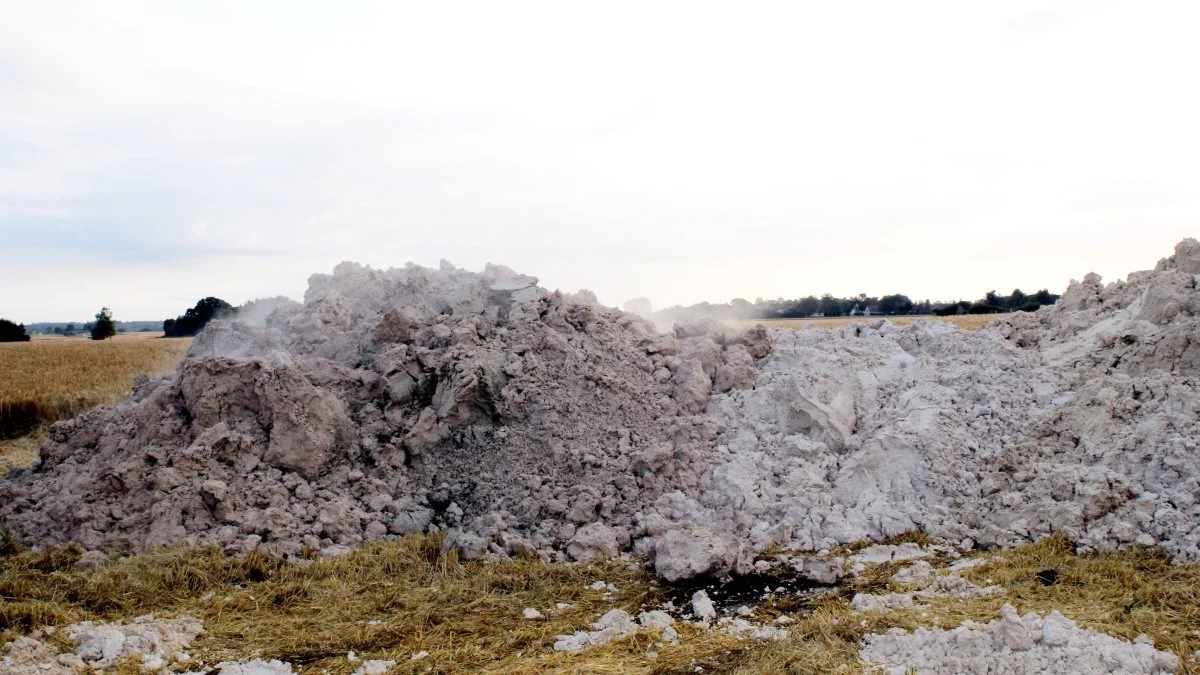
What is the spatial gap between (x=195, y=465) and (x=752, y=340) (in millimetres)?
6168

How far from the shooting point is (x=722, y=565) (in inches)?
240

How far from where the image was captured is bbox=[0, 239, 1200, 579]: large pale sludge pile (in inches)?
270

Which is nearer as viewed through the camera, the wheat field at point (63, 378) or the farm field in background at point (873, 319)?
the farm field in background at point (873, 319)

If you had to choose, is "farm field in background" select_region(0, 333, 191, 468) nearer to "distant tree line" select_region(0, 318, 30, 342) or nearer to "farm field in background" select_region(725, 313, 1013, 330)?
"farm field in background" select_region(725, 313, 1013, 330)

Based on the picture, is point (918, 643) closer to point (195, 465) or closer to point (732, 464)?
point (732, 464)

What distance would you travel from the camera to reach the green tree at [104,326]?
151 feet

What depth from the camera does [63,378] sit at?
18062 mm

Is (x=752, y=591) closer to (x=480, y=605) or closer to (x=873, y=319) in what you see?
(x=480, y=605)

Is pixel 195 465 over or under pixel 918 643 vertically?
over

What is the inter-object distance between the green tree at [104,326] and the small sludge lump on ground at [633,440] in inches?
1682

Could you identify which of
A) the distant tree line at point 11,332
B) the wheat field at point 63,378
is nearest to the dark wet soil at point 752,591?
the wheat field at point 63,378

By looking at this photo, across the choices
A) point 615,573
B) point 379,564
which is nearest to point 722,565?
point 615,573

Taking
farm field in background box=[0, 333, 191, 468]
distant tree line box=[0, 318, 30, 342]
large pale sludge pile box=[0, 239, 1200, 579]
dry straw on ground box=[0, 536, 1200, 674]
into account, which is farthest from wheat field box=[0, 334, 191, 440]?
distant tree line box=[0, 318, 30, 342]

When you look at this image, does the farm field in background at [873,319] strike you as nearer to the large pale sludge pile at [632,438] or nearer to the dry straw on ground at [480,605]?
the large pale sludge pile at [632,438]
